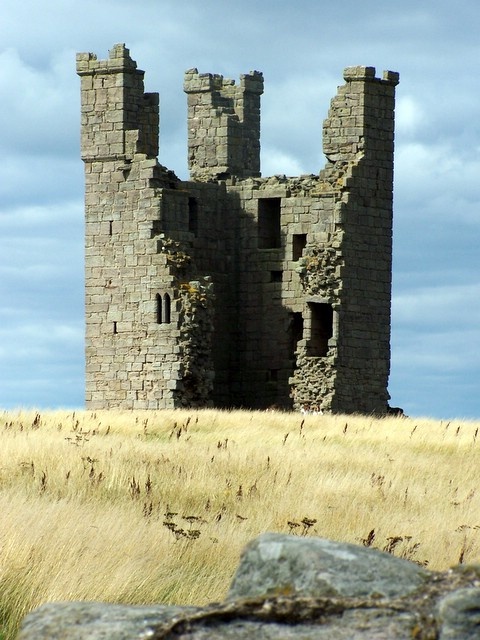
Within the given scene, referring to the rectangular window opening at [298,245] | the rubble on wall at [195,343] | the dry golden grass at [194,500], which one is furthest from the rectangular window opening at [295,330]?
the dry golden grass at [194,500]

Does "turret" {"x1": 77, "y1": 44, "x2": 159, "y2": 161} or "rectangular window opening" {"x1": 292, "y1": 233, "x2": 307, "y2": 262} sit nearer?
"turret" {"x1": 77, "y1": 44, "x2": 159, "y2": 161}

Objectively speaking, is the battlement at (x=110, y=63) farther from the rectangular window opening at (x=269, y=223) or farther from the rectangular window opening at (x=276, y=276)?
the rectangular window opening at (x=276, y=276)

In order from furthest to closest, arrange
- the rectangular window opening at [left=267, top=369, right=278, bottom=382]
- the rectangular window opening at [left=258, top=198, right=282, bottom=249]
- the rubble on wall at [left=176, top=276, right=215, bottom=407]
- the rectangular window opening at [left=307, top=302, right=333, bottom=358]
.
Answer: the rectangular window opening at [left=258, top=198, right=282, bottom=249], the rectangular window opening at [left=267, top=369, right=278, bottom=382], the rectangular window opening at [left=307, top=302, right=333, bottom=358], the rubble on wall at [left=176, top=276, right=215, bottom=407]

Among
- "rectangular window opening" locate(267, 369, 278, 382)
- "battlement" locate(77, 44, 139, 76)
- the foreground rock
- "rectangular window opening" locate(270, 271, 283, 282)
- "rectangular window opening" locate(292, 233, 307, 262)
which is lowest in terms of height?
"rectangular window opening" locate(267, 369, 278, 382)

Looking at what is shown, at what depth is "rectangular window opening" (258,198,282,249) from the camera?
36.3m

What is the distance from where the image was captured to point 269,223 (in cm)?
3656

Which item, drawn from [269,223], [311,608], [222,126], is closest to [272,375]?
[269,223]

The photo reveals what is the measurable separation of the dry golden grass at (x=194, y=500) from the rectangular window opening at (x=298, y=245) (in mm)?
9486

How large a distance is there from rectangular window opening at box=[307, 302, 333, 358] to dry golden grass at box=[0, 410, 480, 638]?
800cm

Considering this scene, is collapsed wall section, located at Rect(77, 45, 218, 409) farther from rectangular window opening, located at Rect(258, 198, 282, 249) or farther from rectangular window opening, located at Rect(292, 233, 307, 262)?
rectangular window opening, located at Rect(292, 233, 307, 262)

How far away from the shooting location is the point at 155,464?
706 inches

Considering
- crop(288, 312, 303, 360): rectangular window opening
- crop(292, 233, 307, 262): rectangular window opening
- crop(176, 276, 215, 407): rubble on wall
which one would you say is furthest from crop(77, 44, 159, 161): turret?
crop(288, 312, 303, 360): rectangular window opening

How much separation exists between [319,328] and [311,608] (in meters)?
30.4

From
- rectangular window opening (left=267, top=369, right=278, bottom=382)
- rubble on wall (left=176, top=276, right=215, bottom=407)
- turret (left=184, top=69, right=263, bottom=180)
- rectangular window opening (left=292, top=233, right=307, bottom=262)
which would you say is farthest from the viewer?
turret (left=184, top=69, right=263, bottom=180)
